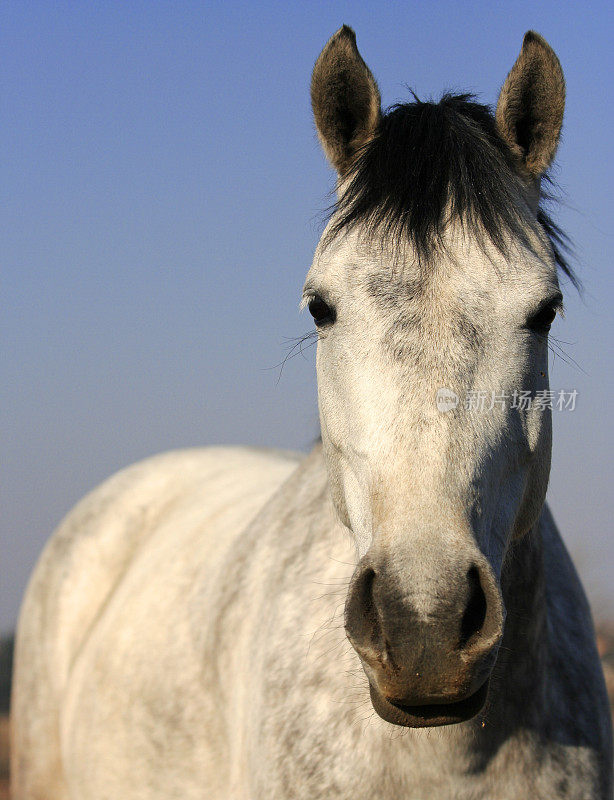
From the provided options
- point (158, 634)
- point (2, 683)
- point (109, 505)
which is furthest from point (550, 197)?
point (2, 683)

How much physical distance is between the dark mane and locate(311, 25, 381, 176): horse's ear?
11cm

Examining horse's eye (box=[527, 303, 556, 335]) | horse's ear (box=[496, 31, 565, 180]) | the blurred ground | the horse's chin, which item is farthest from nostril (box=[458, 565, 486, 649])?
the blurred ground

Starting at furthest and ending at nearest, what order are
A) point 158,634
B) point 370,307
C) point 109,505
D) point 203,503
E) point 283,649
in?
point 109,505
point 203,503
point 158,634
point 283,649
point 370,307

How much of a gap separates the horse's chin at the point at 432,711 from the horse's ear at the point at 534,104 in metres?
1.59

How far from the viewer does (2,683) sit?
41.4ft

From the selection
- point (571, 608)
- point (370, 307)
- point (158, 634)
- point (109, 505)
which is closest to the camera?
point (370, 307)

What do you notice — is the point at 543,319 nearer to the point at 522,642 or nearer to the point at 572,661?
the point at 522,642

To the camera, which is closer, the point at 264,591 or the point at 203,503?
the point at 264,591

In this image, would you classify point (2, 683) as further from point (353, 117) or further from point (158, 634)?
point (353, 117)

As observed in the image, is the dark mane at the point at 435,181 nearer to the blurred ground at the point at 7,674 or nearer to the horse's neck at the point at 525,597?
the horse's neck at the point at 525,597

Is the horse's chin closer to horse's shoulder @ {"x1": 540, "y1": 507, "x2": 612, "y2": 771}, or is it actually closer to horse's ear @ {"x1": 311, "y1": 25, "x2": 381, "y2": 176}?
horse's shoulder @ {"x1": 540, "y1": 507, "x2": 612, "y2": 771}

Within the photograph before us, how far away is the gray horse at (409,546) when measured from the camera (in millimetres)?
1846

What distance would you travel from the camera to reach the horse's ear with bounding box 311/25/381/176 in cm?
Answer: 256

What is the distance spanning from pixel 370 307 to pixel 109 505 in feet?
9.86
